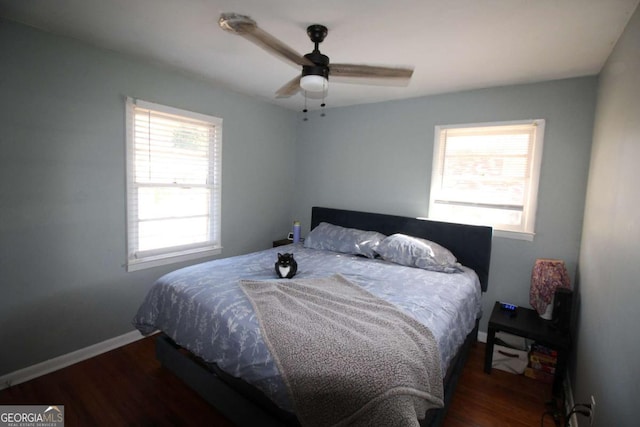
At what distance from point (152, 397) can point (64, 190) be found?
5.37ft

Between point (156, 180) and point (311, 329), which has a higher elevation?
point (156, 180)

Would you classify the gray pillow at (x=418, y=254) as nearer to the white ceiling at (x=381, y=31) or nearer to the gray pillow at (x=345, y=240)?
the gray pillow at (x=345, y=240)

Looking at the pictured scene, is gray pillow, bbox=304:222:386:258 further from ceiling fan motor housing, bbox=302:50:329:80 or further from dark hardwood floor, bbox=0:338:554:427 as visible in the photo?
ceiling fan motor housing, bbox=302:50:329:80

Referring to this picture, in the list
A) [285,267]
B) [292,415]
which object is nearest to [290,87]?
[285,267]

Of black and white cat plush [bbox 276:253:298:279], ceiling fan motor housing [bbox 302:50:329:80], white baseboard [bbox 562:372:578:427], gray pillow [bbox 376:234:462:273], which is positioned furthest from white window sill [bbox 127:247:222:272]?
white baseboard [bbox 562:372:578:427]

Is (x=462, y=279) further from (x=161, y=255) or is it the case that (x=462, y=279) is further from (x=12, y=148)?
(x=12, y=148)

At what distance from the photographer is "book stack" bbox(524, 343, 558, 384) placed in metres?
2.31

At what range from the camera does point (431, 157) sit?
10.3ft

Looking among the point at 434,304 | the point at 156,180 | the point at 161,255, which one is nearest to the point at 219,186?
the point at 156,180

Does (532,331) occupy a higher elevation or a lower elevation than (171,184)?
lower

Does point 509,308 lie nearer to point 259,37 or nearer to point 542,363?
point 542,363

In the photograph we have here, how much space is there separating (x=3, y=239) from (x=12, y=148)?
0.61m

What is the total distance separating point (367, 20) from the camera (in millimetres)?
1743

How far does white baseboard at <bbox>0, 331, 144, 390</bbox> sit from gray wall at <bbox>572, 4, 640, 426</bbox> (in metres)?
3.30
